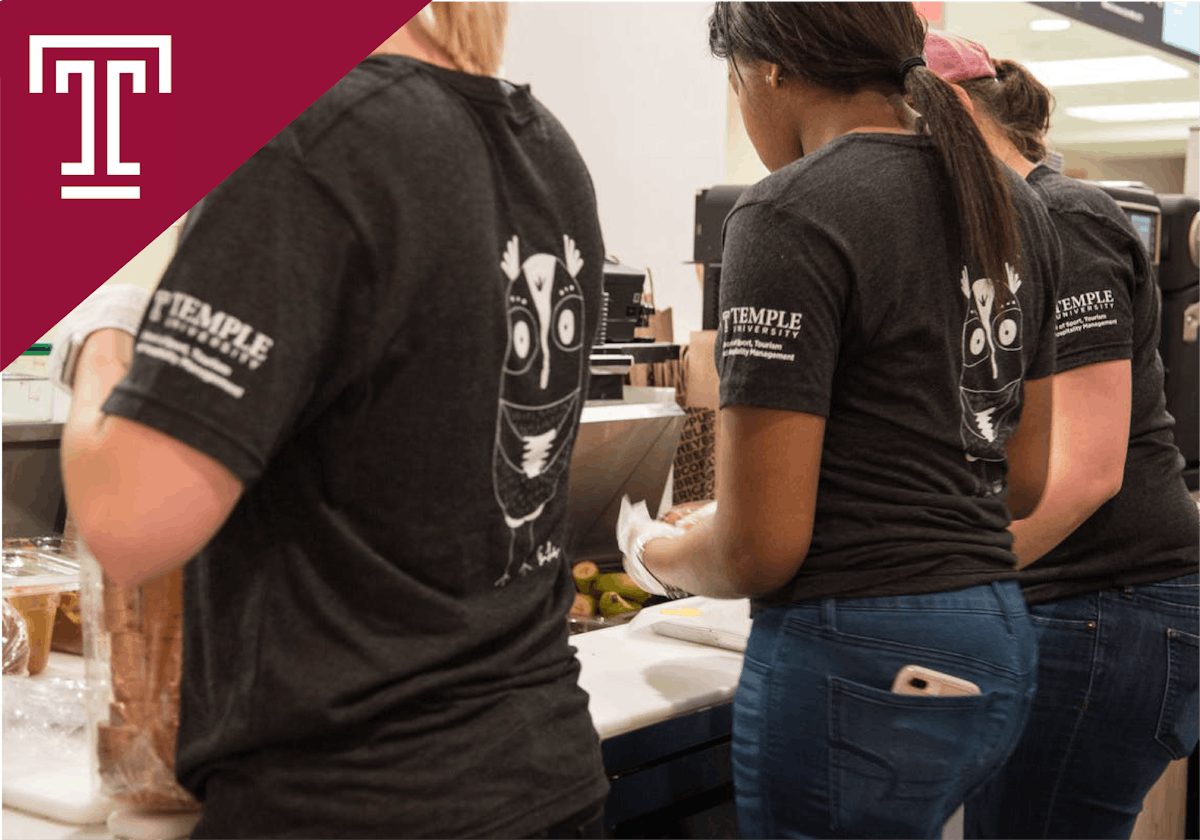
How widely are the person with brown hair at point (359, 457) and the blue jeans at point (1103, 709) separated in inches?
39.5

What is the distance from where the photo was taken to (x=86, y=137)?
5.51ft

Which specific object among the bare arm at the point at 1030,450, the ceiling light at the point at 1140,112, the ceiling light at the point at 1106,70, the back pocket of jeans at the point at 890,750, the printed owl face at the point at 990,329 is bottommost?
the back pocket of jeans at the point at 890,750

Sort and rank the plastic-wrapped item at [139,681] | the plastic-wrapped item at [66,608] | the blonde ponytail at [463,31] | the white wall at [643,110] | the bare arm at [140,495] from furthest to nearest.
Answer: the white wall at [643,110] → the plastic-wrapped item at [66,608] → the plastic-wrapped item at [139,681] → the blonde ponytail at [463,31] → the bare arm at [140,495]

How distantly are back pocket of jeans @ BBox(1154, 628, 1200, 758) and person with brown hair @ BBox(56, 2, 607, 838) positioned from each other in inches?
43.4

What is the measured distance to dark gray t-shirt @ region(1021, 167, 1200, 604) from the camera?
168 cm

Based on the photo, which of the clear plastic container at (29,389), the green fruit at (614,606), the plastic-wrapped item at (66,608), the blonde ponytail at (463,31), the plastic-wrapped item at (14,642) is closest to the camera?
the blonde ponytail at (463,31)

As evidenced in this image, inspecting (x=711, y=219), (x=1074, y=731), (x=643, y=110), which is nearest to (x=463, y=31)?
(x=1074, y=731)

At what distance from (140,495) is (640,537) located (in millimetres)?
934

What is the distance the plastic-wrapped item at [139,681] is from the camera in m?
1.00

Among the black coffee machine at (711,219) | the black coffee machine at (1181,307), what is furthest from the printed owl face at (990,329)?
the black coffee machine at (1181,307)

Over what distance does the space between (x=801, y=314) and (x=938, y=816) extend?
0.51 m

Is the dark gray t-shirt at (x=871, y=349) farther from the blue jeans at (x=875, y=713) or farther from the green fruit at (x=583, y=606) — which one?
the green fruit at (x=583, y=606)

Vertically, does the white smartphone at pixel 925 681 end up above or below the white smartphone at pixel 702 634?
above

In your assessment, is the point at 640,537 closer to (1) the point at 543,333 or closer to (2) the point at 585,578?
(2) the point at 585,578
